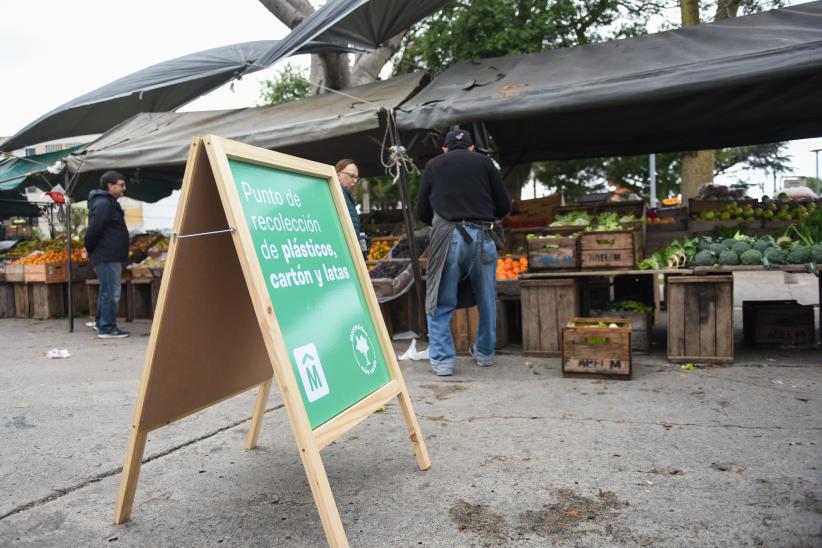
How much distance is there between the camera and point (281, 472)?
3.55 meters

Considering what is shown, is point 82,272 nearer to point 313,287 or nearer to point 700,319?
point 313,287

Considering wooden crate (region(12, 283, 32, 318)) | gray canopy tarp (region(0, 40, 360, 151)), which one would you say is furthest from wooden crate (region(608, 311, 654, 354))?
wooden crate (region(12, 283, 32, 318))

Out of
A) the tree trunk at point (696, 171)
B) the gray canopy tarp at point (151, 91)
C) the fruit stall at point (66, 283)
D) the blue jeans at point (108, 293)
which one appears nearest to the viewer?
the blue jeans at point (108, 293)

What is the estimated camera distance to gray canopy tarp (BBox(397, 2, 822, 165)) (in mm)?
5832

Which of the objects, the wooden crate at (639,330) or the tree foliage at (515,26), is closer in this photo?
the wooden crate at (639,330)

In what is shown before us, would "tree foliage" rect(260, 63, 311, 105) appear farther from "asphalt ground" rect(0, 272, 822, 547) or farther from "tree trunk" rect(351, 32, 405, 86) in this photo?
"asphalt ground" rect(0, 272, 822, 547)

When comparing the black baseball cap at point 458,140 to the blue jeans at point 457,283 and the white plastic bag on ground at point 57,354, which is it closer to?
the blue jeans at point 457,283

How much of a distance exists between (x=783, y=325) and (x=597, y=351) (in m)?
2.57

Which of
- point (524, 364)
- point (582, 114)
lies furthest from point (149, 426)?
point (582, 114)

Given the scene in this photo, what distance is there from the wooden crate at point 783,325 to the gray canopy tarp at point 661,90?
2.37 meters

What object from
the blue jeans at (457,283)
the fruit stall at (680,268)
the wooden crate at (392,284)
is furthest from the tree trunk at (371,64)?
the blue jeans at (457,283)

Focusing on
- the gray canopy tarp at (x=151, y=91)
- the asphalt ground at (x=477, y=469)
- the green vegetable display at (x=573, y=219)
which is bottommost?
the asphalt ground at (x=477, y=469)

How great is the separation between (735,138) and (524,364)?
548cm

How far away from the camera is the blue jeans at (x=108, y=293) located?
8719mm
